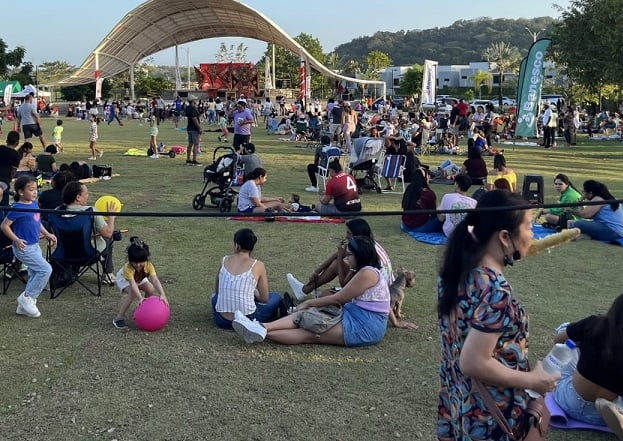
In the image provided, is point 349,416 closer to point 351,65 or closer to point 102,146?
point 102,146

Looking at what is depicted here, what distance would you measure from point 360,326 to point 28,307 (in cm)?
296

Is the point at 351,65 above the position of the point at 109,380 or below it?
above

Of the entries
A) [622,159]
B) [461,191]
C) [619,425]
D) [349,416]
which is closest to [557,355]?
[619,425]

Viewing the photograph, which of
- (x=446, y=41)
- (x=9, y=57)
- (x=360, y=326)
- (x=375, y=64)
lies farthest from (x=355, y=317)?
(x=446, y=41)

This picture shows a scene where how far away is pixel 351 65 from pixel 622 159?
288 feet

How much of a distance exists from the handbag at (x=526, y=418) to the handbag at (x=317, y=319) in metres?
2.70

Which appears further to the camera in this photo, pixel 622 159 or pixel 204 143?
pixel 204 143


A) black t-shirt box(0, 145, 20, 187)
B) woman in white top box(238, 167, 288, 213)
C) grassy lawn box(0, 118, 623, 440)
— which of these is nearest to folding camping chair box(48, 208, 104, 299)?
grassy lawn box(0, 118, 623, 440)

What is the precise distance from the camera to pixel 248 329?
16.0ft

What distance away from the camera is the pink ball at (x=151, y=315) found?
5.21 metres

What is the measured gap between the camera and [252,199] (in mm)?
9773

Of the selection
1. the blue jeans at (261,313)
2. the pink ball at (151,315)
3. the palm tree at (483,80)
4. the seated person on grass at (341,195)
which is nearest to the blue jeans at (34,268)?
the pink ball at (151,315)

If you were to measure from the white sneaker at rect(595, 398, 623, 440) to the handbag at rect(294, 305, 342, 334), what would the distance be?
6.78ft

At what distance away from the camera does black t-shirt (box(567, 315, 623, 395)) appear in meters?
3.28
